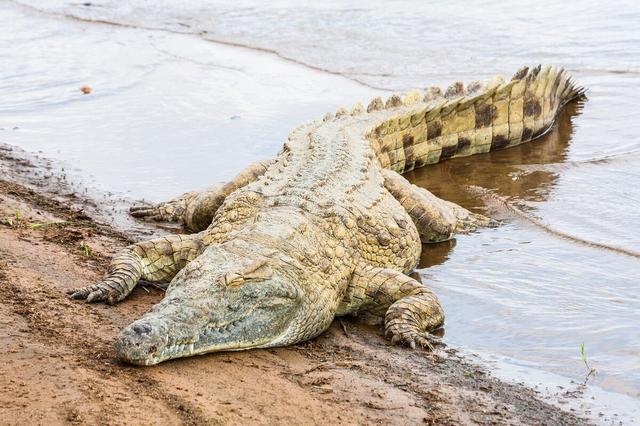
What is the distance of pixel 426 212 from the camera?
6.90 meters

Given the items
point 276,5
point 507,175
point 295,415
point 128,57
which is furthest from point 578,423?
point 276,5

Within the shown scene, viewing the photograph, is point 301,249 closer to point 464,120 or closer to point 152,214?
point 152,214

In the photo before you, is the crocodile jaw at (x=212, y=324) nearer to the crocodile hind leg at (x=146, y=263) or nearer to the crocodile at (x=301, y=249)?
the crocodile at (x=301, y=249)

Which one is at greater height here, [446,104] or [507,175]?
[446,104]

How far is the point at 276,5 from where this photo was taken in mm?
15852

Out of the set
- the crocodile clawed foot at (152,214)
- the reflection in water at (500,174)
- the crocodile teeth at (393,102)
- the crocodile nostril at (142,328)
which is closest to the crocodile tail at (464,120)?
the crocodile teeth at (393,102)

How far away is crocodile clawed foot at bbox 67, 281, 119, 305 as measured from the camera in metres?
5.22

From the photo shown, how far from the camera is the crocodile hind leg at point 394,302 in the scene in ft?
17.5

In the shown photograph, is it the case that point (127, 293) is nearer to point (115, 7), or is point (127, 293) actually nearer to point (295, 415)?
point (295, 415)

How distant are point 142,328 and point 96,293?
110 cm

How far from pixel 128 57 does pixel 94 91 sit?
202 centimetres

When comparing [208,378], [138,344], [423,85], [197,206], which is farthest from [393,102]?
[138,344]

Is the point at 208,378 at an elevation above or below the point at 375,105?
below

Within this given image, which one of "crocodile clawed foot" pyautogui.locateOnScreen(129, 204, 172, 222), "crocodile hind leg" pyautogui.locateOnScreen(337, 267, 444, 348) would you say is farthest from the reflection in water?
"crocodile clawed foot" pyautogui.locateOnScreen(129, 204, 172, 222)
